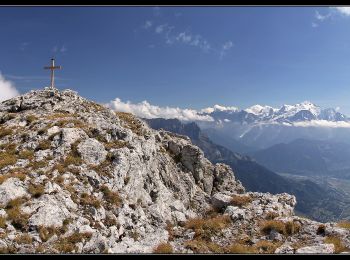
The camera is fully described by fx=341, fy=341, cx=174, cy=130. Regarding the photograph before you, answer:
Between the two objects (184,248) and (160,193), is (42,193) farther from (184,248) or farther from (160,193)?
(160,193)

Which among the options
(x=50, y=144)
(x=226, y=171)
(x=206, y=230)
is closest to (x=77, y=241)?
(x=206, y=230)

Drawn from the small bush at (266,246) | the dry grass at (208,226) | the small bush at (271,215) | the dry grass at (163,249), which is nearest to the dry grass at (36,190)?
the dry grass at (163,249)

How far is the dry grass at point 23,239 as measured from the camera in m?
16.9

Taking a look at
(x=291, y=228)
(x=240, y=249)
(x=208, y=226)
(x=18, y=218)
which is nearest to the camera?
(x=240, y=249)

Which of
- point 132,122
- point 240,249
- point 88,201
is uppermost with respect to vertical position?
point 132,122

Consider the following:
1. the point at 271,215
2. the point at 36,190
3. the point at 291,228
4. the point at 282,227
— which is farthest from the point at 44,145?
the point at 291,228

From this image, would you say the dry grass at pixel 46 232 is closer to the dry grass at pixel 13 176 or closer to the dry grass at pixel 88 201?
the dry grass at pixel 88 201

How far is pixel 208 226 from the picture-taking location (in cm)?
2294

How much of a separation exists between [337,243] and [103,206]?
49.3 feet

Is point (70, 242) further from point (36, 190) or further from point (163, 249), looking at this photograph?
point (36, 190)

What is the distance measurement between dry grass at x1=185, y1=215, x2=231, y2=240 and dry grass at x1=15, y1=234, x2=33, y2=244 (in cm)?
994

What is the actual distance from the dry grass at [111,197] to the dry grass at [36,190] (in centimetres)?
478

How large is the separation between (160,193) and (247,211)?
602 inches

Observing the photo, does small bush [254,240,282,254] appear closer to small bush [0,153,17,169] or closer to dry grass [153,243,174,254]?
dry grass [153,243,174,254]
